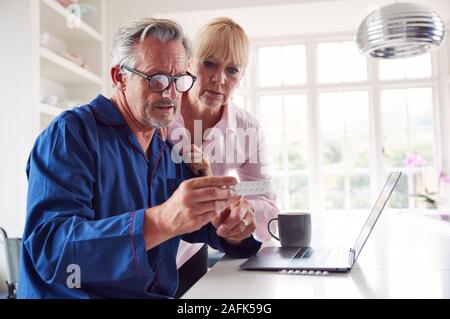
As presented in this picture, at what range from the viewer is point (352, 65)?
4.90m

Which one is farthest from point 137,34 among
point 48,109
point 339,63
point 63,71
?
point 339,63

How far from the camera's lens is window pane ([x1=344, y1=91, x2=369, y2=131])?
488 cm

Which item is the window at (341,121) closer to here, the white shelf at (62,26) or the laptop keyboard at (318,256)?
the white shelf at (62,26)

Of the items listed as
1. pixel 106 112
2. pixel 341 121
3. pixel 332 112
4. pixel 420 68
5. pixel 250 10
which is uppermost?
pixel 250 10

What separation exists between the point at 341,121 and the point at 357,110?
0.69 feet

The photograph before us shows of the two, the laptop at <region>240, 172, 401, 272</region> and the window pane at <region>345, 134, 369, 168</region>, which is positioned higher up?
the window pane at <region>345, 134, 369, 168</region>

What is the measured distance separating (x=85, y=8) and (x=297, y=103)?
2475 millimetres

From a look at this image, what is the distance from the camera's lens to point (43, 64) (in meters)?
3.12

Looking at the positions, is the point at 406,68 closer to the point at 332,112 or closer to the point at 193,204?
the point at 332,112

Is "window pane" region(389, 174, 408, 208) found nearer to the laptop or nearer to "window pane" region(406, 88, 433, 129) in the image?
"window pane" region(406, 88, 433, 129)

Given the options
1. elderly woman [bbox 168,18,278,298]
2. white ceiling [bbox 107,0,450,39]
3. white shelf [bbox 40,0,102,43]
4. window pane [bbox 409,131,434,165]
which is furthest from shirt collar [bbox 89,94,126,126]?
window pane [bbox 409,131,434,165]

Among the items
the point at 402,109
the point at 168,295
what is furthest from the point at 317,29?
the point at 168,295

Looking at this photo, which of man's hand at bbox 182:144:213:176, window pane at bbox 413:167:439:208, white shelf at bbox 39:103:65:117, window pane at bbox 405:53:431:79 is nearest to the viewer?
man's hand at bbox 182:144:213:176

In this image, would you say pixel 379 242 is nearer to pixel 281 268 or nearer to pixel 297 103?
pixel 281 268
